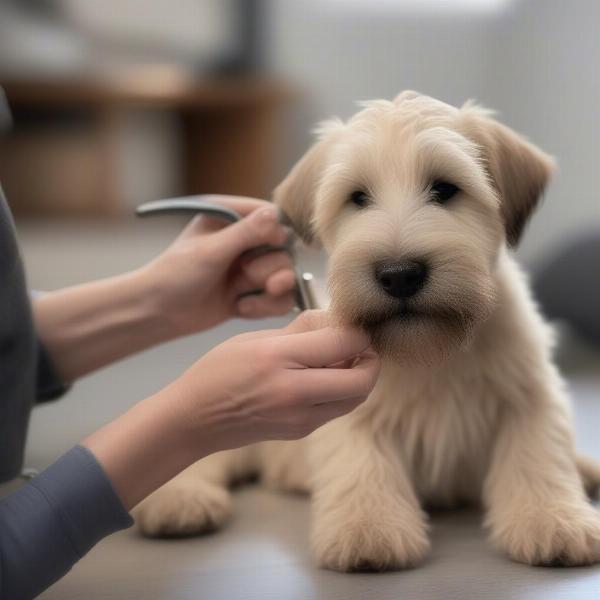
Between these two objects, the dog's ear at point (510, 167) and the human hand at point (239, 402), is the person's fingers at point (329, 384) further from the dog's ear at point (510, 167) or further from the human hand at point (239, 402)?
the dog's ear at point (510, 167)

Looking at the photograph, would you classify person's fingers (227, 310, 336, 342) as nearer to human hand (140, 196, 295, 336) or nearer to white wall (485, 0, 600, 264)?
human hand (140, 196, 295, 336)

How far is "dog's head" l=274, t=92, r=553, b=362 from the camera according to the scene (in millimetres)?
1013

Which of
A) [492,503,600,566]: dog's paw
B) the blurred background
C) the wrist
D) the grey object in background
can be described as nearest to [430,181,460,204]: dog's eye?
[492,503,600,566]: dog's paw

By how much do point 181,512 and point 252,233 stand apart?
401mm

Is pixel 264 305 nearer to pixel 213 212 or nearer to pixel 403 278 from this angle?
pixel 213 212

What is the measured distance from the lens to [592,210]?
12.0ft

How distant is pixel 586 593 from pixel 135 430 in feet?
1.58

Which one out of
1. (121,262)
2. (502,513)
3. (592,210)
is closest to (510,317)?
(502,513)

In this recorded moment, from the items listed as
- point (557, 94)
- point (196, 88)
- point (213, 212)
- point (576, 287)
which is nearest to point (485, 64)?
point (557, 94)

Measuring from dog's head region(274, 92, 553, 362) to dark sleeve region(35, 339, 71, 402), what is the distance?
0.46 meters

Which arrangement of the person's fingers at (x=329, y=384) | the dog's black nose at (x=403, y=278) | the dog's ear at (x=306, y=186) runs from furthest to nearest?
1. the dog's ear at (x=306, y=186)
2. the dog's black nose at (x=403, y=278)
3. the person's fingers at (x=329, y=384)

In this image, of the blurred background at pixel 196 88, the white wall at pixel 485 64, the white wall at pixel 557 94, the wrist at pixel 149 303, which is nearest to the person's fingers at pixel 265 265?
the wrist at pixel 149 303

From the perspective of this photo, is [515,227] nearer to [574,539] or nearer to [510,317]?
[510,317]

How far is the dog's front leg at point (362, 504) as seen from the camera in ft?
3.46
